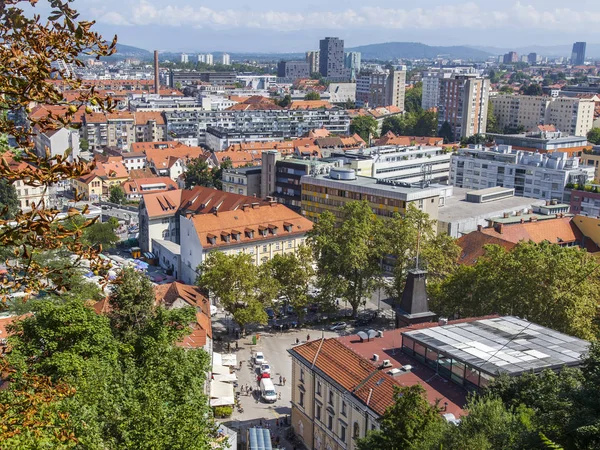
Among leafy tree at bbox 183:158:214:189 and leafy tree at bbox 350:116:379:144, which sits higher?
leafy tree at bbox 350:116:379:144

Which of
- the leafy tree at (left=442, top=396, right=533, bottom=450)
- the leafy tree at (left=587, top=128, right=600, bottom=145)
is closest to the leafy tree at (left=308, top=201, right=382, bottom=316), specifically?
the leafy tree at (left=442, top=396, right=533, bottom=450)

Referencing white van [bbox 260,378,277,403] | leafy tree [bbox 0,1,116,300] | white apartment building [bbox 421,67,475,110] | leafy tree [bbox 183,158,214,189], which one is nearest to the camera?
leafy tree [bbox 0,1,116,300]

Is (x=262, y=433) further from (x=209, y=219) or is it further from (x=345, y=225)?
(x=209, y=219)

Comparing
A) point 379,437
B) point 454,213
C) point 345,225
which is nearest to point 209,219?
point 345,225

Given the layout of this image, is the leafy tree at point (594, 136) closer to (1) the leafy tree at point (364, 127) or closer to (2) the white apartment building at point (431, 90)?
(1) the leafy tree at point (364, 127)

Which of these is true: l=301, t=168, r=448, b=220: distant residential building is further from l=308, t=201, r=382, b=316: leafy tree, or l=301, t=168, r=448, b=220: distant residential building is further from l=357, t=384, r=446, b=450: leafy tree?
l=357, t=384, r=446, b=450: leafy tree

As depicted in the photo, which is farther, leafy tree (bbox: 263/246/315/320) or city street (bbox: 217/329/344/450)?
leafy tree (bbox: 263/246/315/320)

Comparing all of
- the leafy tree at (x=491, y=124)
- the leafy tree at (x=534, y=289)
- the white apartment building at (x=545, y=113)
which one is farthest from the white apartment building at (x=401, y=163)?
the leafy tree at (x=491, y=124)
